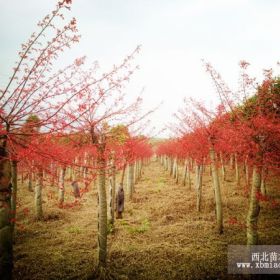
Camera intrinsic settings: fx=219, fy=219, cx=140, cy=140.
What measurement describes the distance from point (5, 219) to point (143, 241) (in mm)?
5209

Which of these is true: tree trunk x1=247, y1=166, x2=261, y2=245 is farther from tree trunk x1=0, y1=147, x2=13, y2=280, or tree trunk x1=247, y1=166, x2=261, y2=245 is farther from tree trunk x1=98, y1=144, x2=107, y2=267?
tree trunk x1=0, y1=147, x2=13, y2=280

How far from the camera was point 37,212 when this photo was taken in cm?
1102

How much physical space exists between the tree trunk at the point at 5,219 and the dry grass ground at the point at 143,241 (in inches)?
75.9

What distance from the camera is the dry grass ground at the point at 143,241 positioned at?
20.0ft

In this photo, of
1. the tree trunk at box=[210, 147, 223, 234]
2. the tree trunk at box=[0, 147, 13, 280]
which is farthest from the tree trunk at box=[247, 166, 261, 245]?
the tree trunk at box=[0, 147, 13, 280]

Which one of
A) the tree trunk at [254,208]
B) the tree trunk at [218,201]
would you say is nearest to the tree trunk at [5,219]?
the tree trunk at [254,208]

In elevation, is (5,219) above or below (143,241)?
above

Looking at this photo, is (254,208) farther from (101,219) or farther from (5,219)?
(5,219)

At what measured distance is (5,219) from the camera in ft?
14.0

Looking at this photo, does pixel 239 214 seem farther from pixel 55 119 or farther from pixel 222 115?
pixel 55 119

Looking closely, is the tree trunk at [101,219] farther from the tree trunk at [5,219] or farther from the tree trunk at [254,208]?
the tree trunk at [254,208]

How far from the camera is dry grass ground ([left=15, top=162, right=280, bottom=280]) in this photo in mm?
6102

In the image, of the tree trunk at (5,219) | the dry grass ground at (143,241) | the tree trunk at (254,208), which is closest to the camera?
the tree trunk at (5,219)

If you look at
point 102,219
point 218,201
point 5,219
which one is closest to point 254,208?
point 218,201
